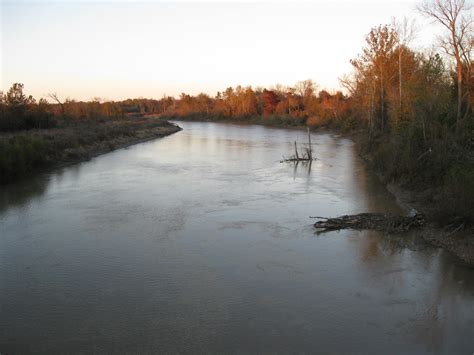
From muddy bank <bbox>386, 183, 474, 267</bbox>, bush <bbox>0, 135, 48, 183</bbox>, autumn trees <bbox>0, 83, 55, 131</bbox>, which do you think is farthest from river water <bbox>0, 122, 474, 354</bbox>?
Answer: autumn trees <bbox>0, 83, 55, 131</bbox>

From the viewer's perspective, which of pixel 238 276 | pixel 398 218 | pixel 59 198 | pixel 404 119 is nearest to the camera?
pixel 238 276

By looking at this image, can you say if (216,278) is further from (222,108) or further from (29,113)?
(222,108)

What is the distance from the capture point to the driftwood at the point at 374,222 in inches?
409

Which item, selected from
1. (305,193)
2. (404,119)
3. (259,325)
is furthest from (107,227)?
(404,119)

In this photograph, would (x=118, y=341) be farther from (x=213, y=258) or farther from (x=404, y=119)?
(x=404, y=119)

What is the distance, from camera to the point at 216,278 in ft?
26.0

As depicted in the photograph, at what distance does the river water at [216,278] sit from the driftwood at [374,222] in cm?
35

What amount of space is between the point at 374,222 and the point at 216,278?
4.89m

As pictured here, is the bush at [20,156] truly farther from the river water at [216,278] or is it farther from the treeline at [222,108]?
the treeline at [222,108]

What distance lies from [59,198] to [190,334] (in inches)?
398

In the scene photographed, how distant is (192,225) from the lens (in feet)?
36.9

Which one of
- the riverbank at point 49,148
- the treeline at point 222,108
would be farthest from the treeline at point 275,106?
the riverbank at point 49,148

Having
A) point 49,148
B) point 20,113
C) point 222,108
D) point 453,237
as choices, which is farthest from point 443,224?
point 222,108

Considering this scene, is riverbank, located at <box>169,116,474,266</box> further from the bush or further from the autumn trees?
the autumn trees
